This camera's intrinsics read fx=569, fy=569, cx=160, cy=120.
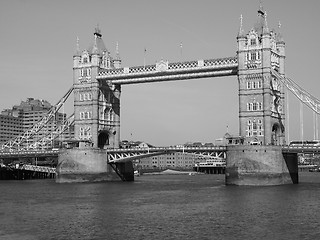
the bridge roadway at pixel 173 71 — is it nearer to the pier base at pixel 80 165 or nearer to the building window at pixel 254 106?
the building window at pixel 254 106

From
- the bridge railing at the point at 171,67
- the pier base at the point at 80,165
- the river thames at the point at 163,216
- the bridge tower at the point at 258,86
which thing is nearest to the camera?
the river thames at the point at 163,216

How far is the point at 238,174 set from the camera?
297 feet

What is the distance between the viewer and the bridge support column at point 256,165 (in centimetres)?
8962

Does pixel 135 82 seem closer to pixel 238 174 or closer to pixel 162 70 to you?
pixel 162 70

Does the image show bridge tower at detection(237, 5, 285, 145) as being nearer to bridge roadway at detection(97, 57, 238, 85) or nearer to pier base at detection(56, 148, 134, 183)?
bridge roadway at detection(97, 57, 238, 85)

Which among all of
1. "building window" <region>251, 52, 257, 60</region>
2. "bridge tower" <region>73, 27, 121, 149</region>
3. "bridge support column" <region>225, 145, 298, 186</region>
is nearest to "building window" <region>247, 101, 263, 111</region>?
"building window" <region>251, 52, 257, 60</region>

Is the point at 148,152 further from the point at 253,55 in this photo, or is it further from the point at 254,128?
the point at 253,55

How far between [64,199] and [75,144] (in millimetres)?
44956

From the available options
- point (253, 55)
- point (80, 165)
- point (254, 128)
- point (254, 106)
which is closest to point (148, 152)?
point (80, 165)

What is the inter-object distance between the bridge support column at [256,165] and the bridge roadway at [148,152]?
2797mm

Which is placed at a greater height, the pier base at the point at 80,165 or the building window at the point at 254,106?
the building window at the point at 254,106

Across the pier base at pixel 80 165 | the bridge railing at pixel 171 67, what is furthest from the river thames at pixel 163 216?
the bridge railing at pixel 171 67

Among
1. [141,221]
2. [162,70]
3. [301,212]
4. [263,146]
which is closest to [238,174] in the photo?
[263,146]

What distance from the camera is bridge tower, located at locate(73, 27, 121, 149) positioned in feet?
381
